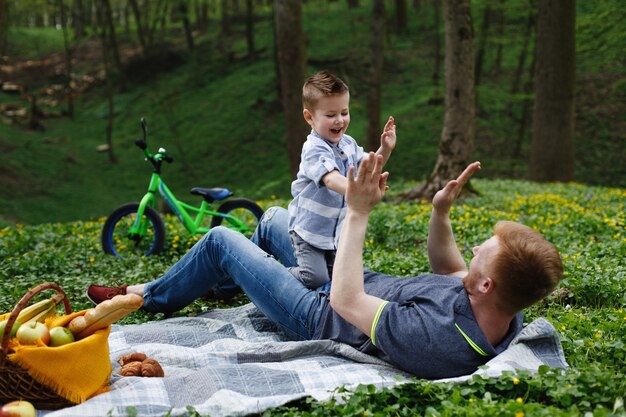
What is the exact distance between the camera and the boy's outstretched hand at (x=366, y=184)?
10.3 feet

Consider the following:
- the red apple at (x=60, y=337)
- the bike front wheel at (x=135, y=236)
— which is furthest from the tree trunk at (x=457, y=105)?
the red apple at (x=60, y=337)

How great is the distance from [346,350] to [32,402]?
161 cm

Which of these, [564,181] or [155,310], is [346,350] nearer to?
[155,310]

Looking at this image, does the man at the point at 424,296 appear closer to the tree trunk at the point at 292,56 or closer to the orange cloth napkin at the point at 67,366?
the orange cloth napkin at the point at 67,366

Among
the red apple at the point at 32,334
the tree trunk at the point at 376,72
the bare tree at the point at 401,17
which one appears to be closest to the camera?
the red apple at the point at 32,334

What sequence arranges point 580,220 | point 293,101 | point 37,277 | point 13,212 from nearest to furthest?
point 37,277, point 580,220, point 293,101, point 13,212

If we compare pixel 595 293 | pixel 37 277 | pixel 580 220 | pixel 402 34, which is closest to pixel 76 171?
pixel 402 34

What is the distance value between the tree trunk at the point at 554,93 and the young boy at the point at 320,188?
12.5 meters

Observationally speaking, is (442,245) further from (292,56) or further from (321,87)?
(292,56)

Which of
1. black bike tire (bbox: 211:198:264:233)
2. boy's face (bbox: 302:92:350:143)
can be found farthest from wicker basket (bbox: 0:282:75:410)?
black bike tire (bbox: 211:198:264:233)

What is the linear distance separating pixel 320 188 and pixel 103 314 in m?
1.56

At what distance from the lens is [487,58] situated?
27.9 meters

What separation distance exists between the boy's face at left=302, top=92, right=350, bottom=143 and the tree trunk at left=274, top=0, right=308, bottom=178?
26.7ft

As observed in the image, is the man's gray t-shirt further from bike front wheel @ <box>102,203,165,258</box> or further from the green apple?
bike front wheel @ <box>102,203,165,258</box>
